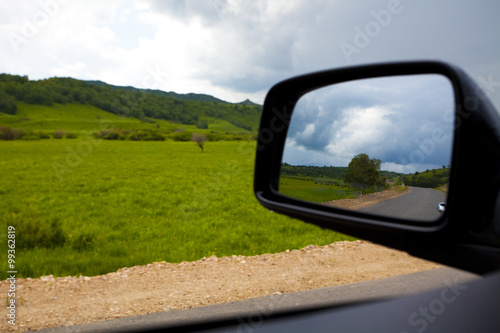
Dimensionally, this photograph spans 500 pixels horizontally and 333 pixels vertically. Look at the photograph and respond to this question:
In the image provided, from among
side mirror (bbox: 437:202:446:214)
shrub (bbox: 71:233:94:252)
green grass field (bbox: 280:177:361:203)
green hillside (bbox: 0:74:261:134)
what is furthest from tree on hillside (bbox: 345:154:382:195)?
A: green hillside (bbox: 0:74:261:134)

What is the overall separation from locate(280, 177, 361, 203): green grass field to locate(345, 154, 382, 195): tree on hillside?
0.07m

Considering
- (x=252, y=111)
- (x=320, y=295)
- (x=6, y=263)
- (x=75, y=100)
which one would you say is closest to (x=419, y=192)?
(x=320, y=295)

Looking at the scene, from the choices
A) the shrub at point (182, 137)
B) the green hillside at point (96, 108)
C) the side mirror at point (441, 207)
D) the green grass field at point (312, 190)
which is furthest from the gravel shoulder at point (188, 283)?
the green hillside at point (96, 108)

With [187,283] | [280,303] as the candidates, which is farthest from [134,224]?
[280,303]

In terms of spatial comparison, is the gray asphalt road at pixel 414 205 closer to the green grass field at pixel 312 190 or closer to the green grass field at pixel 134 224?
the green grass field at pixel 312 190

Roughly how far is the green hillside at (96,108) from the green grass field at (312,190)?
134 meters

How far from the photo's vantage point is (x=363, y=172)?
6.10 feet

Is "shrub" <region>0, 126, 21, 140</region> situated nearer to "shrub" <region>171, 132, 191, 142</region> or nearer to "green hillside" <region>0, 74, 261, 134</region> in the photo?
"shrub" <region>171, 132, 191, 142</region>

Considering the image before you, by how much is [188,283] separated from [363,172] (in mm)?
Result: 4533

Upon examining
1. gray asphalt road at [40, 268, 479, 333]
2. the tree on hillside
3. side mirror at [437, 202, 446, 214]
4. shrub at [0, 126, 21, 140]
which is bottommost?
gray asphalt road at [40, 268, 479, 333]

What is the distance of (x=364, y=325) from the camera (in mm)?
2137

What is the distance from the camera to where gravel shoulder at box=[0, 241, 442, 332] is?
4.53 metres

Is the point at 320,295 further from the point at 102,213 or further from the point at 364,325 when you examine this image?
the point at 102,213

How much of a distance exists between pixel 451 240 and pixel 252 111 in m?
176
